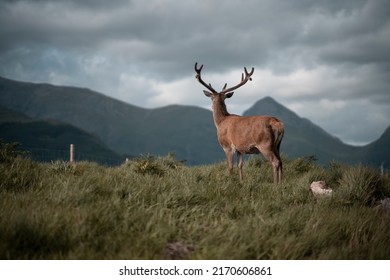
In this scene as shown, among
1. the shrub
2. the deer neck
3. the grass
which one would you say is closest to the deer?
the deer neck

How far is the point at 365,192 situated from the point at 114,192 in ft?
16.7

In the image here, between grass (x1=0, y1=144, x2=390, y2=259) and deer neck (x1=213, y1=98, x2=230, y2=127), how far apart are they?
447 centimetres

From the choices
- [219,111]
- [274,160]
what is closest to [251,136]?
[274,160]

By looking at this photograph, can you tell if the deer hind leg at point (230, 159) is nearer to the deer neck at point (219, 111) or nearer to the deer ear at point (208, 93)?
the deer neck at point (219, 111)

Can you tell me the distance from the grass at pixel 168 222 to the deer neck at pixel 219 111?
4465 millimetres

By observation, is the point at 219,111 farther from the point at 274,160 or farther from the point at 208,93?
the point at 274,160

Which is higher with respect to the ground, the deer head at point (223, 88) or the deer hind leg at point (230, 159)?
the deer head at point (223, 88)

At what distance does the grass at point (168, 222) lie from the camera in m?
4.20

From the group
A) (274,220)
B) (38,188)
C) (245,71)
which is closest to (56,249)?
(38,188)

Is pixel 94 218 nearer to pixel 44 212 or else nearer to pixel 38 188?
pixel 44 212

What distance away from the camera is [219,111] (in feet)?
37.0

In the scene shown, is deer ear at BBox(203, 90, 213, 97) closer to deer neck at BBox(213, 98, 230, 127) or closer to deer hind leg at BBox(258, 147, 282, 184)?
deer neck at BBox(213, 98, 230, 127)

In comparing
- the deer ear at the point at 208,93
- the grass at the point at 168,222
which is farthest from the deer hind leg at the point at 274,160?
the deer ear at the point at 208,93
